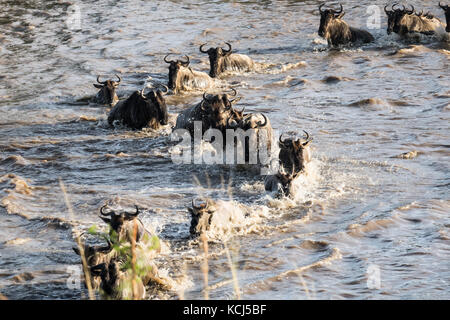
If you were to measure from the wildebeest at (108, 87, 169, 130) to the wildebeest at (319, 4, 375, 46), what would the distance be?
7.77m

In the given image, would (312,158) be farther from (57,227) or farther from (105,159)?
(57,227)

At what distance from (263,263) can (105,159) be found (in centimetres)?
494

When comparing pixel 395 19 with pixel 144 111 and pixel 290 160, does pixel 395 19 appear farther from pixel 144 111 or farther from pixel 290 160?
pixel 290 160

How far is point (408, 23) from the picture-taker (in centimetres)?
2173

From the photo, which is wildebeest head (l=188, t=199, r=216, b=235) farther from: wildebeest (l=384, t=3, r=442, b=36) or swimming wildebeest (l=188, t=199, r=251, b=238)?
wildebeest (l=384, t=3, r=442, b=36)

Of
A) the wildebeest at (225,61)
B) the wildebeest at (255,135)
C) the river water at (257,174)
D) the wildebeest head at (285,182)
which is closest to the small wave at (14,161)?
the river water at (257,174)

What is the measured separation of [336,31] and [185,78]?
5730 millimetres

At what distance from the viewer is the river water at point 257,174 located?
8.94 m
